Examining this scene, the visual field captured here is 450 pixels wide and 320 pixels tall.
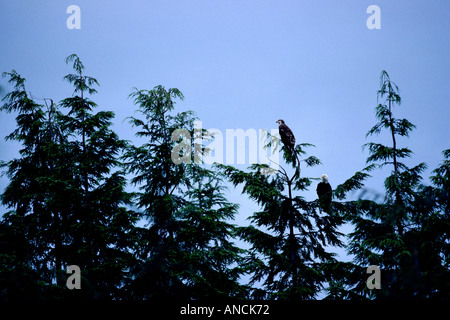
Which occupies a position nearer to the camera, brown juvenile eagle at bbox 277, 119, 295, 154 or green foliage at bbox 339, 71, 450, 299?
green foliage at bbox 339, 71, 450, 299

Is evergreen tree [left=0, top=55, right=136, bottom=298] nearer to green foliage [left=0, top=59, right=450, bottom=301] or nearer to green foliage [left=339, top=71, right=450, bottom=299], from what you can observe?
green foliage [left=0, top=59, right=450, bottom=301]

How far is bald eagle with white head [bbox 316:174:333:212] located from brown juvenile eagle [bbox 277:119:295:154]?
123 centimetres

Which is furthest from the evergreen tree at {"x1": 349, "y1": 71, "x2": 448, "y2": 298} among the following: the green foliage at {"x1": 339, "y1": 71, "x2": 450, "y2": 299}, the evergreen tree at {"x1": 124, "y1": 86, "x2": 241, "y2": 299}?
the evergreen tree at {"x1": 124, "y1": 86, "x2": 241, "y2": 299}

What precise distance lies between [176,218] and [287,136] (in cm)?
426

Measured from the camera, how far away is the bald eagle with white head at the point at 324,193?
34.9ft

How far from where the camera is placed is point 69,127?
13.3m

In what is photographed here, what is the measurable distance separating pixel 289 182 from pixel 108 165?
6071 mm

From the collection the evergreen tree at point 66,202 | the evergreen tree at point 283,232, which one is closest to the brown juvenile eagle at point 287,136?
the evergreen tree at point 283,232

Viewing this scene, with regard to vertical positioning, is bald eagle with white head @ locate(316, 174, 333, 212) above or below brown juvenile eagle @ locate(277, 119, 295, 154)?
below

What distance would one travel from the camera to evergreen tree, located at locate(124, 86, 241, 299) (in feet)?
36.1

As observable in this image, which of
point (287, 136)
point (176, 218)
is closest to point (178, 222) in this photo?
point (176, 218)

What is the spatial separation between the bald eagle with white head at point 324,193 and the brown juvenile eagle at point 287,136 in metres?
1.23

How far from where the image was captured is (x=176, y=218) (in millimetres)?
12203
